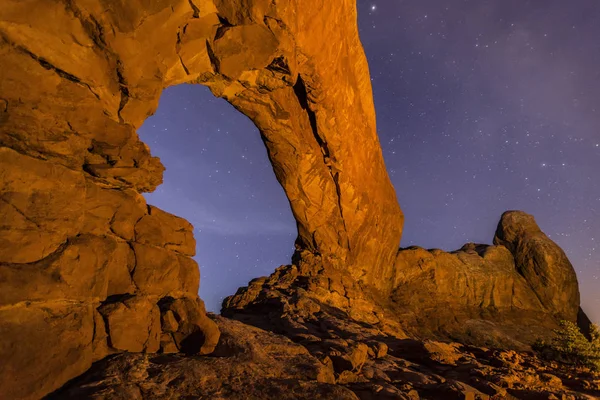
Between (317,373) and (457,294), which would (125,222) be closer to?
(317,373)

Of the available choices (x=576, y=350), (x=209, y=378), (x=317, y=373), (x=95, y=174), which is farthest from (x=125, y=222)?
(x=576, y=350)

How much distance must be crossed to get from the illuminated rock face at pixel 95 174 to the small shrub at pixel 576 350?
16950 millimetres

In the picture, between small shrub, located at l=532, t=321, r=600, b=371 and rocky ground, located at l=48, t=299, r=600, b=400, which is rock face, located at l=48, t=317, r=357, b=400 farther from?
small shrub, located at l=532, t=321, r=600, b=371

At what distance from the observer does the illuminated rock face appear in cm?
529

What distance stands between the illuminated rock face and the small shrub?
1695 centimetres

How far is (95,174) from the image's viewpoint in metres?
7.04

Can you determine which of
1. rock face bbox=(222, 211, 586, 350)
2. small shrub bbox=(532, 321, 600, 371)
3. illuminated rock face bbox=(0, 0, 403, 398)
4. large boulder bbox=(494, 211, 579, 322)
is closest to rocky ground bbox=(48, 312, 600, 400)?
illuminated rock face bbox=(0, 0, 403, 398)

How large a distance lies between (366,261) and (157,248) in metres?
17.7

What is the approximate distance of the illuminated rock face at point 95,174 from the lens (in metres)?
5.29

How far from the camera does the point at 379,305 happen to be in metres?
21.7

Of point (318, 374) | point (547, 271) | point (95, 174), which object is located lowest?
point (318, 374)

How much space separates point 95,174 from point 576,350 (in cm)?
2127

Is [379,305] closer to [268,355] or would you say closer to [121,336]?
[268,355]

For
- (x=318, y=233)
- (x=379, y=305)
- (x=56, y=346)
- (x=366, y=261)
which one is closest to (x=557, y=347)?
(x=379, y=305)
